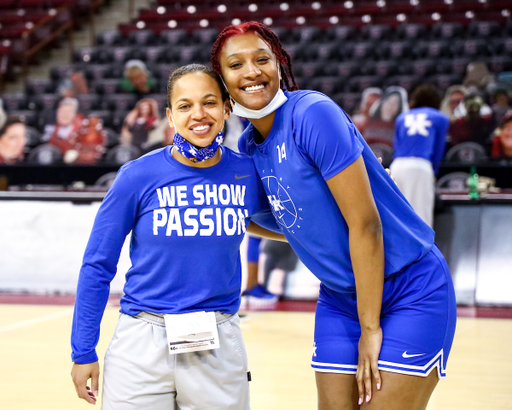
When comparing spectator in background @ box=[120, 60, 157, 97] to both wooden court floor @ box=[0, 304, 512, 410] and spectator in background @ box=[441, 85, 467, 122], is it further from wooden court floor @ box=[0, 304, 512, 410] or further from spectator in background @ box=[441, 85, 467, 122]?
wooden court floor @ box=[0, 304, 512, 410]

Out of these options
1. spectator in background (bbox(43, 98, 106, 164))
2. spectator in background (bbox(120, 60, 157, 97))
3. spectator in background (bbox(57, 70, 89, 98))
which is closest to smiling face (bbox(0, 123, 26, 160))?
spectator in background (bbox(43, 98, 106, 164))

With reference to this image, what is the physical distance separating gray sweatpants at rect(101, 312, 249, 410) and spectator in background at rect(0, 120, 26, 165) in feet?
23.5

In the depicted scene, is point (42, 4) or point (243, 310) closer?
point (243, 310)

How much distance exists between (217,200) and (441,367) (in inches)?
28.4

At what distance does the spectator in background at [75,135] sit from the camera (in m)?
8.34

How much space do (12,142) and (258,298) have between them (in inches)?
202

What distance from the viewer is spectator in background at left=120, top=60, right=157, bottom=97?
10000 mm

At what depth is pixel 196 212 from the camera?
65.6 inches

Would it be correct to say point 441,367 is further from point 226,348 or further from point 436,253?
point 226,348

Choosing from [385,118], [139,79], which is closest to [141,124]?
[139,79]

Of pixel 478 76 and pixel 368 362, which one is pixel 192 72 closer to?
pixel 368 362

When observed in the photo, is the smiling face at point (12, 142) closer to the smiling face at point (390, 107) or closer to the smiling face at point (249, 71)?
the smiling face at point (390, 107)

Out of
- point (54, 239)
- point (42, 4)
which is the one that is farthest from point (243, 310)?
point (42, 4)

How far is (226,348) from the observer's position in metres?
1.69
